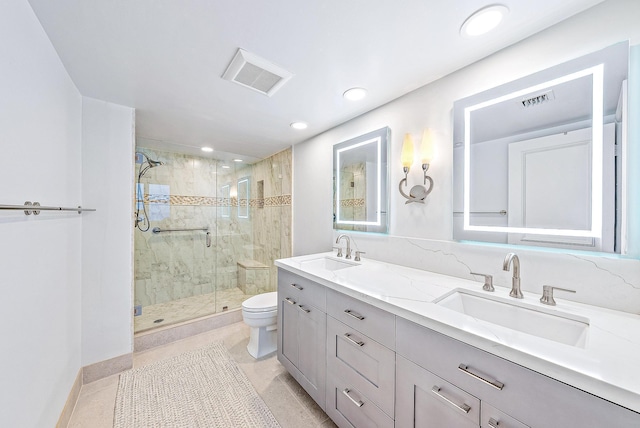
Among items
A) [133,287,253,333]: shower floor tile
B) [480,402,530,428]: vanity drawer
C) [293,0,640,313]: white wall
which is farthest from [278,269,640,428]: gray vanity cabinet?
[133,287,253,333]: shower floor tile

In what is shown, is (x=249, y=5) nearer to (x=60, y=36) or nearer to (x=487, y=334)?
(x=60, y=36)

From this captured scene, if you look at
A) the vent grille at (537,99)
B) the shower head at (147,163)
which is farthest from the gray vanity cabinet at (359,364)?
the shower head at (147,163)

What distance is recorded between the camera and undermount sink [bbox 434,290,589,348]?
905 mm

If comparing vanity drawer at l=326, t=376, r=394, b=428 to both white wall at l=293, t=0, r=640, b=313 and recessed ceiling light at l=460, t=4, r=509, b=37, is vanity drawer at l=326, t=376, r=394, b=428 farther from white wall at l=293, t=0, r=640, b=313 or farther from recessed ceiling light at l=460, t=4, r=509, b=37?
recessed ceiling light at l=460, t=4, r=509, b=37

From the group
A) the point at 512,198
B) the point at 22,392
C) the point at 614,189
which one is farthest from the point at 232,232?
the point at 614,189

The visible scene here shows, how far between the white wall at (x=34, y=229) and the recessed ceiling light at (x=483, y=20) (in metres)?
1.85

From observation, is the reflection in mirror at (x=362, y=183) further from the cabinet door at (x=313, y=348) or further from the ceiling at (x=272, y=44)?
the cabinet door at (x=313, y=348)

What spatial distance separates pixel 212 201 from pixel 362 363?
299cm

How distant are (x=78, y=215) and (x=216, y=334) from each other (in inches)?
65.1

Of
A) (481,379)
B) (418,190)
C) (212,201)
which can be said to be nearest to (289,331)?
(481,379)

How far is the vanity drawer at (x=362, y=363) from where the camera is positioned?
1062 mm

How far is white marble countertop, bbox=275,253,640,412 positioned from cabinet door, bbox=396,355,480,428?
199mm

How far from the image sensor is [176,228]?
318 centimetres

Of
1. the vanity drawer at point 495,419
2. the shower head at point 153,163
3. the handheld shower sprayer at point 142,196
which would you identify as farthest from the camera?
the shower head at point 153,163
